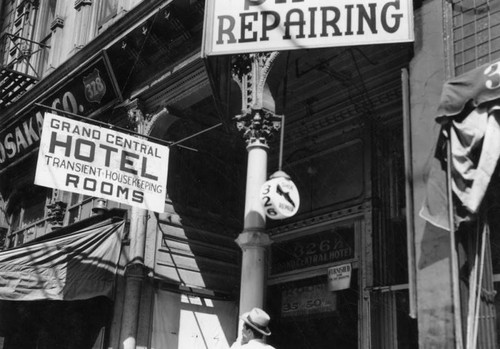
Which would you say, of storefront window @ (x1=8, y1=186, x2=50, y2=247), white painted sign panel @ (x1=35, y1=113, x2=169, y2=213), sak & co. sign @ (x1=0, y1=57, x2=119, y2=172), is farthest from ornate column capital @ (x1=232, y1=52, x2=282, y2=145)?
storefront window @ (x1=8, y1=186, x2=50, y2=247)

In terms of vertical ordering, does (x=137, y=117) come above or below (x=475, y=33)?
above

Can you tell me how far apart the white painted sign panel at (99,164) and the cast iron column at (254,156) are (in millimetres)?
2039

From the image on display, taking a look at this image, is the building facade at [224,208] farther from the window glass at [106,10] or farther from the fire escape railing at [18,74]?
Result: the fire escape railing at [18,74]

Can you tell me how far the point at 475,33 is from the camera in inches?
304

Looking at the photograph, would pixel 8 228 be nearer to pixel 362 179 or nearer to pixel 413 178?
pixel 362 179

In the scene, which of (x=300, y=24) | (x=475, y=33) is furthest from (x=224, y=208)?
(x=475, y=33)

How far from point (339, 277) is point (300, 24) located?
449 centimetres

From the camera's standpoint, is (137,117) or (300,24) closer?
(300,24)

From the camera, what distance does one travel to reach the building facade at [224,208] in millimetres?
10781

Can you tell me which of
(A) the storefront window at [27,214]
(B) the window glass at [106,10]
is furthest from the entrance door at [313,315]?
(B) the window glass at [106,10]

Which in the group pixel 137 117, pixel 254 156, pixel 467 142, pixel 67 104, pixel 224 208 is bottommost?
pixel 467 142

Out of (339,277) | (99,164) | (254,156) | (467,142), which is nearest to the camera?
(467,142)

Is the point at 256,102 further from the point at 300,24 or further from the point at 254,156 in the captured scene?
the point at 300,24

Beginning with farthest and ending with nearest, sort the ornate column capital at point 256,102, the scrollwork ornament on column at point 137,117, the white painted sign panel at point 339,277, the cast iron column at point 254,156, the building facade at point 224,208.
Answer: the scrollwork ornament on column at point 137,117
the white painted sign panel at point 339,277
the building facade at point 224,208
the ornate column capital at point 256,102
the cast iron column at point 254,156
